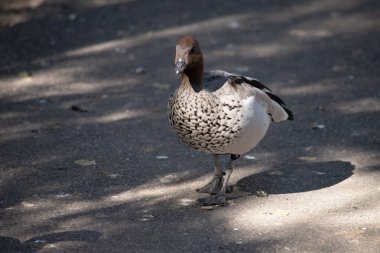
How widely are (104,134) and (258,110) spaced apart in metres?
2.06

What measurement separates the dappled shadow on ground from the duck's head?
1030 mm

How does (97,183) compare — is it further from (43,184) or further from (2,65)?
(2,65)

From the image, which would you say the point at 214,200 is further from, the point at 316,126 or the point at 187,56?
the point at 316,126

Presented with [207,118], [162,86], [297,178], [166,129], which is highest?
[207,118]

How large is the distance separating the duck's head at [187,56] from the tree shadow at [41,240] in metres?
1.28

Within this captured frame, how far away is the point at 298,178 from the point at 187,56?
1.49 m

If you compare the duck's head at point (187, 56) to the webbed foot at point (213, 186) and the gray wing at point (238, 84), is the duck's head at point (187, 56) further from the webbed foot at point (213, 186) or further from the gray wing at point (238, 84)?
the webbed foot at point (213, 186)

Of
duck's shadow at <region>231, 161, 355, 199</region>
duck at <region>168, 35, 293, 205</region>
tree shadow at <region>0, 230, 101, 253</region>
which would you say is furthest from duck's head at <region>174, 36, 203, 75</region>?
tree shadow at <region>0, 230, 101, 253</region>

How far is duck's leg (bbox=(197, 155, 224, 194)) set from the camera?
5.67 meters

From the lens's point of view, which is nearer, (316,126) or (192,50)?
(192,50)

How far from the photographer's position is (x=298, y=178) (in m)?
5.93

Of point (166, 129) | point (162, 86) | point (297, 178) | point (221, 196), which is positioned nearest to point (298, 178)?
point (297, 178)

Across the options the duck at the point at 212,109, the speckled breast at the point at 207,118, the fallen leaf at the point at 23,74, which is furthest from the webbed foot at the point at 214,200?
the fallen leaf at the point at 23,74

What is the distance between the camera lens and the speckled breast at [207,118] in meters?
5.15
